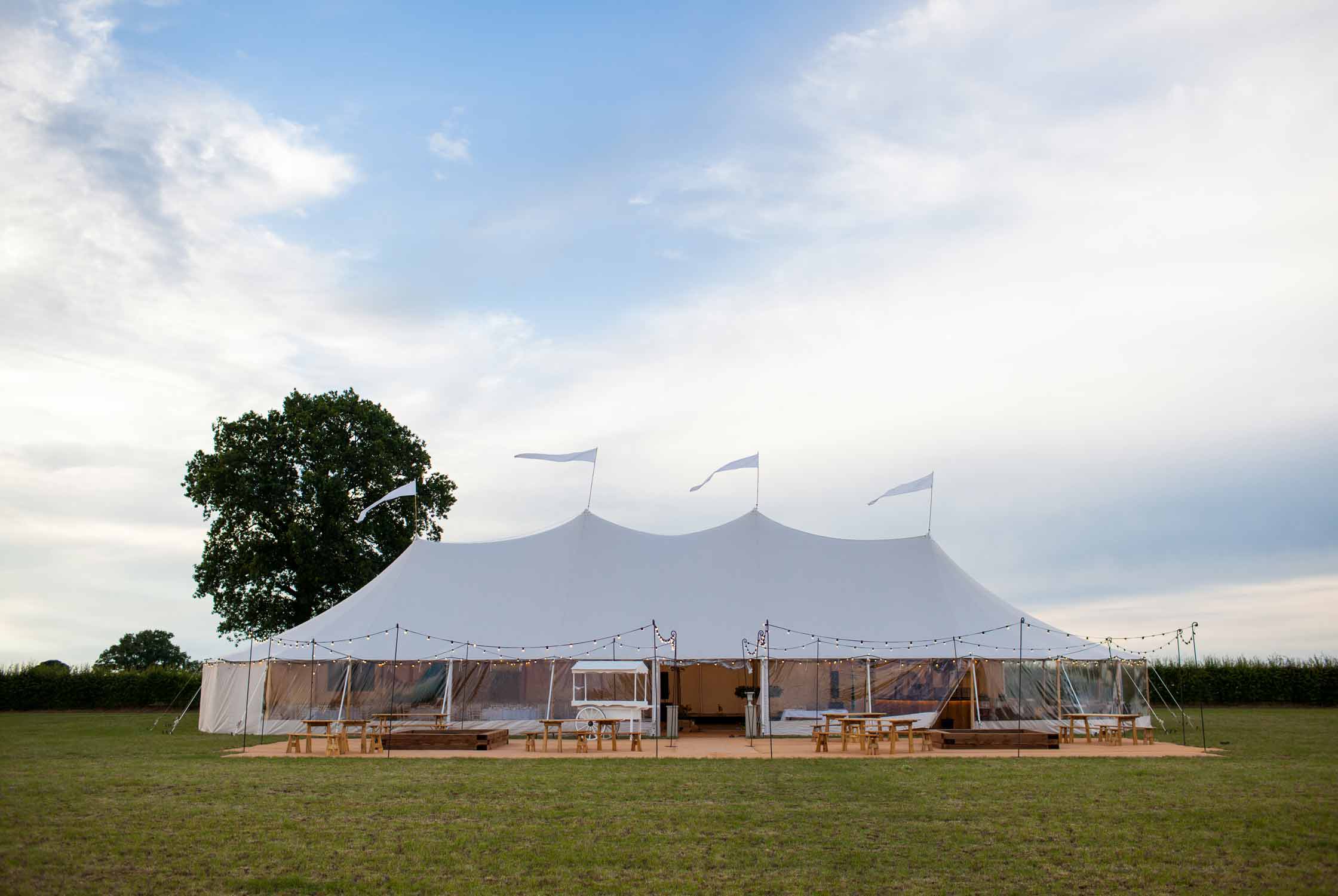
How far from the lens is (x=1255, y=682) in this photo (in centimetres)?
2602

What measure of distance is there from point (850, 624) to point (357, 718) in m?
8.17

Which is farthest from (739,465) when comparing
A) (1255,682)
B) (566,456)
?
(1255,682)

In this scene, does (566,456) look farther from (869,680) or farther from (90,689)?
(90,689)

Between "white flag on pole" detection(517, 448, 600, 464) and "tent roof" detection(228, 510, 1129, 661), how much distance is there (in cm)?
140

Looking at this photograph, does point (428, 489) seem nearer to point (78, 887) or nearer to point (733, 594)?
point (733, 594)

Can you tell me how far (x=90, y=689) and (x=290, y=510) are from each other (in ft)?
24.3

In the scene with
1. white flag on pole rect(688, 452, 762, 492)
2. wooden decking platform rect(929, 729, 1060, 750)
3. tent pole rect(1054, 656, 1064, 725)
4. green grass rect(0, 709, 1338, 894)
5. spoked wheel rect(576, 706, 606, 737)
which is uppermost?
white flag on pole rect(688, 452, 762, 492)

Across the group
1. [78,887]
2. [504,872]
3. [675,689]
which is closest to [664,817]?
[504,872]

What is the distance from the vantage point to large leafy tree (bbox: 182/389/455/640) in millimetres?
24953

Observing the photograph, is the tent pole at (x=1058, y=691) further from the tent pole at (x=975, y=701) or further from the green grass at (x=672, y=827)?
the green grass at (x=672, y=827)

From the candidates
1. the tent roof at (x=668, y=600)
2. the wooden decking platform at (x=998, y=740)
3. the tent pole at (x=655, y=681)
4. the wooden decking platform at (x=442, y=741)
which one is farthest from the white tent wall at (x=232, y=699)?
the wooden decking platform at (x=998, y=740)

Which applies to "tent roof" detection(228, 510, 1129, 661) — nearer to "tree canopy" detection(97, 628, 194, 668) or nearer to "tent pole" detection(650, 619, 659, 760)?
"tent pole" detection(650, 619, 659, 760)

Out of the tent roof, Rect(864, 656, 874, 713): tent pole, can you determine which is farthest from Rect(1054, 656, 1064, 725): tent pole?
Rect(864, 656, 874, 713): tent pole

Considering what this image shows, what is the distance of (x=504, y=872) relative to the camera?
6.23 meters
